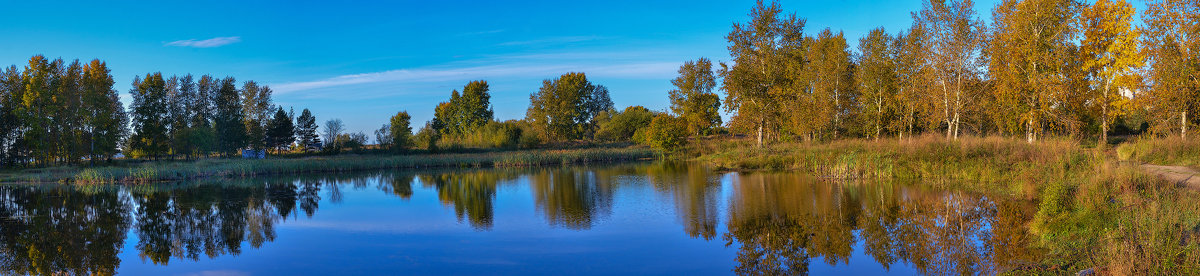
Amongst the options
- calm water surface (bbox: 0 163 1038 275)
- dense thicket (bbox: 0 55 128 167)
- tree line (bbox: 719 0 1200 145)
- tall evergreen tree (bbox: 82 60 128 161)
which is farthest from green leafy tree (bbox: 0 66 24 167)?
tree line (bbox: 719 0 1200 145)

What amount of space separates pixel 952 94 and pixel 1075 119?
411 cm

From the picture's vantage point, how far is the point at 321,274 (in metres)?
8.16

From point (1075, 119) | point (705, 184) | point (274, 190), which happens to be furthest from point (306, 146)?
point (1075, 119)

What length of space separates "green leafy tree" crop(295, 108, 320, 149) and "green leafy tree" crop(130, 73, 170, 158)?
1118 cm

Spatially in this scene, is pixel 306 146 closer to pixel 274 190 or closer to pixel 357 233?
pixel 274 190

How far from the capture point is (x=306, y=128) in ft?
→ 185

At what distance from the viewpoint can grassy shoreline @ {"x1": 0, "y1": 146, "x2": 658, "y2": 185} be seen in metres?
27.2

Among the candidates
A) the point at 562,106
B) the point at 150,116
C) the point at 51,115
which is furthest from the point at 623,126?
the point at 51,115

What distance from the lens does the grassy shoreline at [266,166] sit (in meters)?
27.2

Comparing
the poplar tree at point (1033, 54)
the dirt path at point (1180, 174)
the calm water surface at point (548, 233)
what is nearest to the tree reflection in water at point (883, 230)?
the calm water surface at point (548, 233)

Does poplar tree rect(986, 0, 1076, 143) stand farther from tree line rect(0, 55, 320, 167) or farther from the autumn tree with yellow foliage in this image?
tree line rect(0, 55, 320, 167)

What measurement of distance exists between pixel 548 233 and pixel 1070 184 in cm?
1001

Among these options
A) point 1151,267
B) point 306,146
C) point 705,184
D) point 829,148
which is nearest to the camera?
point 1151,267

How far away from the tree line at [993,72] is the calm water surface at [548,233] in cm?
1009
